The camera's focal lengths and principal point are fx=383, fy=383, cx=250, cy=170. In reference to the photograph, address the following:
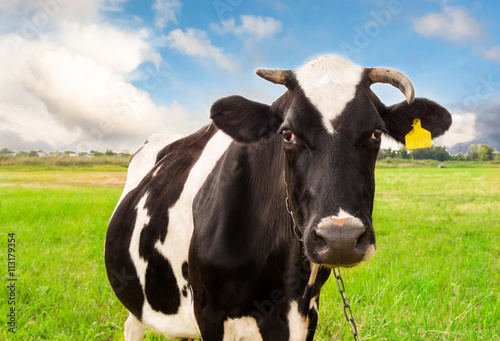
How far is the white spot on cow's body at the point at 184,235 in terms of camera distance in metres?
2.95

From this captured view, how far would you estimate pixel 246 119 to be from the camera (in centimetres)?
259

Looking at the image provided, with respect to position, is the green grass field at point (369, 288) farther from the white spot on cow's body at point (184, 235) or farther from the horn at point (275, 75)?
the horn at point (275, 75)

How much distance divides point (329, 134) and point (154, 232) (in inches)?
74.1

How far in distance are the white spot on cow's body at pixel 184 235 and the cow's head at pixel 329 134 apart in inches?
19.4

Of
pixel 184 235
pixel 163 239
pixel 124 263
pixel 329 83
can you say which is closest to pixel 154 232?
pixel 163 239

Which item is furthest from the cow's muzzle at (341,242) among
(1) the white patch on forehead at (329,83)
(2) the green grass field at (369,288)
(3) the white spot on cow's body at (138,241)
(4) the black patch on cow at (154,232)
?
(2) the green grass field at (369,288)

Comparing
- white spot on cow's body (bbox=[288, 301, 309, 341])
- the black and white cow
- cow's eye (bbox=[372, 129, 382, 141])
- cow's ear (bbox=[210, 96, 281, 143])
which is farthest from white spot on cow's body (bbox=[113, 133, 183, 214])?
cow's eye (bbox=[372, 129, 382, 141])

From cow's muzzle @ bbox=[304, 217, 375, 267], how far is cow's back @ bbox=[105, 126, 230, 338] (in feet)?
4.33

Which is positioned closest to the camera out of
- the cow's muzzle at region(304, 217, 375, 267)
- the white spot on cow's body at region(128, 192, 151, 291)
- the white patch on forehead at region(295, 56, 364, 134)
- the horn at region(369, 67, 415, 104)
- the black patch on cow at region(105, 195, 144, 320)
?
the cow's muzzle at region(304, 217, 375, 267)

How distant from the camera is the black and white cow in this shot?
6.40ft

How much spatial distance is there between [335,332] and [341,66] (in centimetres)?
305

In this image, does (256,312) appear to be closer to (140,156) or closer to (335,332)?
(335,332)

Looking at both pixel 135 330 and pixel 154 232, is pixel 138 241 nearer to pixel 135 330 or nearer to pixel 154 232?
pixel 154 232

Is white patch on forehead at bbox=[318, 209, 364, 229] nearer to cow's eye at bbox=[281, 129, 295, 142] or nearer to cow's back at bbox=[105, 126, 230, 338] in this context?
cow's eye at bbox=[281, 129, 295, 142]
